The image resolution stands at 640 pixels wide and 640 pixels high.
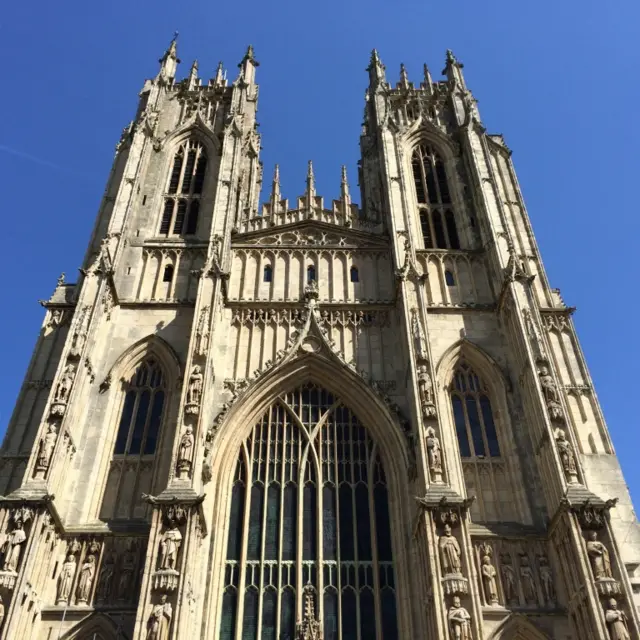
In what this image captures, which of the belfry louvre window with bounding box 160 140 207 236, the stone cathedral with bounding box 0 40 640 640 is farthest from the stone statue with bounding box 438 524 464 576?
the belfry louvre window with bounding box 160 140 207 236

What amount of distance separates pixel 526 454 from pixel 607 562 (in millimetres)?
4035

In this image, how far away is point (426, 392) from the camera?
59.1 feet

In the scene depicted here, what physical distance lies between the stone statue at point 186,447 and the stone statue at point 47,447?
3.15 metres

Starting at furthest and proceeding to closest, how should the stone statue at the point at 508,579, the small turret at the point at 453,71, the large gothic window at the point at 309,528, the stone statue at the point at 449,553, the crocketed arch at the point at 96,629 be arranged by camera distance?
the small turret at the point at 453,71 < the large gothic window at the point at 309,528 < the stone statue at the point at 508,579 < the crocketed arch at the point at 96,629 < the stone statue at the point at 449,553

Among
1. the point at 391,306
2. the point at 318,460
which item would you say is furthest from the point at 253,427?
the point at 391,306

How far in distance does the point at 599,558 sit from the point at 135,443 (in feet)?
40.7

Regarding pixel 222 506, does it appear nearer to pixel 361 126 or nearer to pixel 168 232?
pixel 168 232

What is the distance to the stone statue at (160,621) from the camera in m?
13.7

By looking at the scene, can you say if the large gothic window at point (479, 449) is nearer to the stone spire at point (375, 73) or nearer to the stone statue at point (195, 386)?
the stone statue at point (195, 386)

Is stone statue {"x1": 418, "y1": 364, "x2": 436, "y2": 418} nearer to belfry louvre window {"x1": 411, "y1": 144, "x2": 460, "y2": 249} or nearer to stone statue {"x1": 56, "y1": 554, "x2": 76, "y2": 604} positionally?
belfry louvre window {"x1": 411, "y1": 144, "x2": 460, "y2": 249}

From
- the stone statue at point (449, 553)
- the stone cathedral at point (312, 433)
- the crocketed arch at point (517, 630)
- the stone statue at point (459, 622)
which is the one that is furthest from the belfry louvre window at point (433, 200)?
the stone statue at point (459, 622)

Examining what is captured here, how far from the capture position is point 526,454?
59.9 feet

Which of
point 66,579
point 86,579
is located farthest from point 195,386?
point 66,579

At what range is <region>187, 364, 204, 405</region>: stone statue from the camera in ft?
58.2
